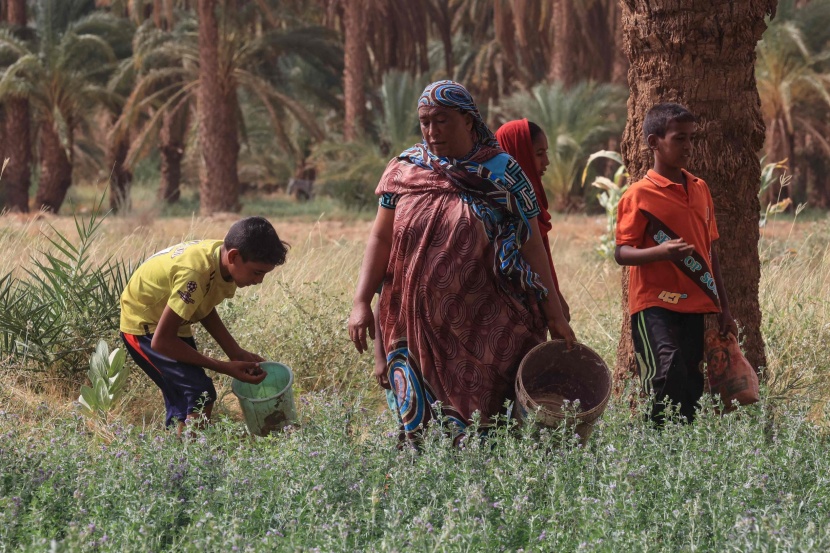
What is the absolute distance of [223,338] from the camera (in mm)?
4789

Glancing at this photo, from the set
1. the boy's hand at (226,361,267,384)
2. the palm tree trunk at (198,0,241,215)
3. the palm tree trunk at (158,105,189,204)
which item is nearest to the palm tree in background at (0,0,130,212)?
the palm tree trunk at (158,105,189,204)

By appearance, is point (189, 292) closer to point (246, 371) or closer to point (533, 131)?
point (246, 371)

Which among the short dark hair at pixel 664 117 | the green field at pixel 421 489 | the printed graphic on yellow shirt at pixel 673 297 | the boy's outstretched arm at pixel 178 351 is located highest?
the short dark hair at pixel 664 117

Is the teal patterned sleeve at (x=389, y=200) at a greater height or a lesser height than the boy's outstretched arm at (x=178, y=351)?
greater

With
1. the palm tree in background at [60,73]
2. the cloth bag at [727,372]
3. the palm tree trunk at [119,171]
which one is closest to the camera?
the cloth bag at [727,372]

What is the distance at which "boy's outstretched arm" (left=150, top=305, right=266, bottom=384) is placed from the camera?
439cm

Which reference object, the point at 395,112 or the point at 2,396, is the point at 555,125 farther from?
the point at 2,396

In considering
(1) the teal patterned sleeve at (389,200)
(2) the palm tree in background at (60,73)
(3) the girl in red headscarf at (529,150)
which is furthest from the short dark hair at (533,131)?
(2) the palm tree in background at (60,73)

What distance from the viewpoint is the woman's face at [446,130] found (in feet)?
12.7

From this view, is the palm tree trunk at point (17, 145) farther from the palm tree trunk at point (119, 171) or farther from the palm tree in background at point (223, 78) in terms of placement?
the palm tree in background at point (223, 78)

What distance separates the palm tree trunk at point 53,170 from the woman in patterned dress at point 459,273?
55.4 ft

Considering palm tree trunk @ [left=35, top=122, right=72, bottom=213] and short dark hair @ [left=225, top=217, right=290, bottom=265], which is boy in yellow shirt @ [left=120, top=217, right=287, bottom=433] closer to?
short dark hair @ [left=225, top=217, right=290, bottom=265]

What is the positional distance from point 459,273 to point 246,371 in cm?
121

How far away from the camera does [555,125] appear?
64.5ft
